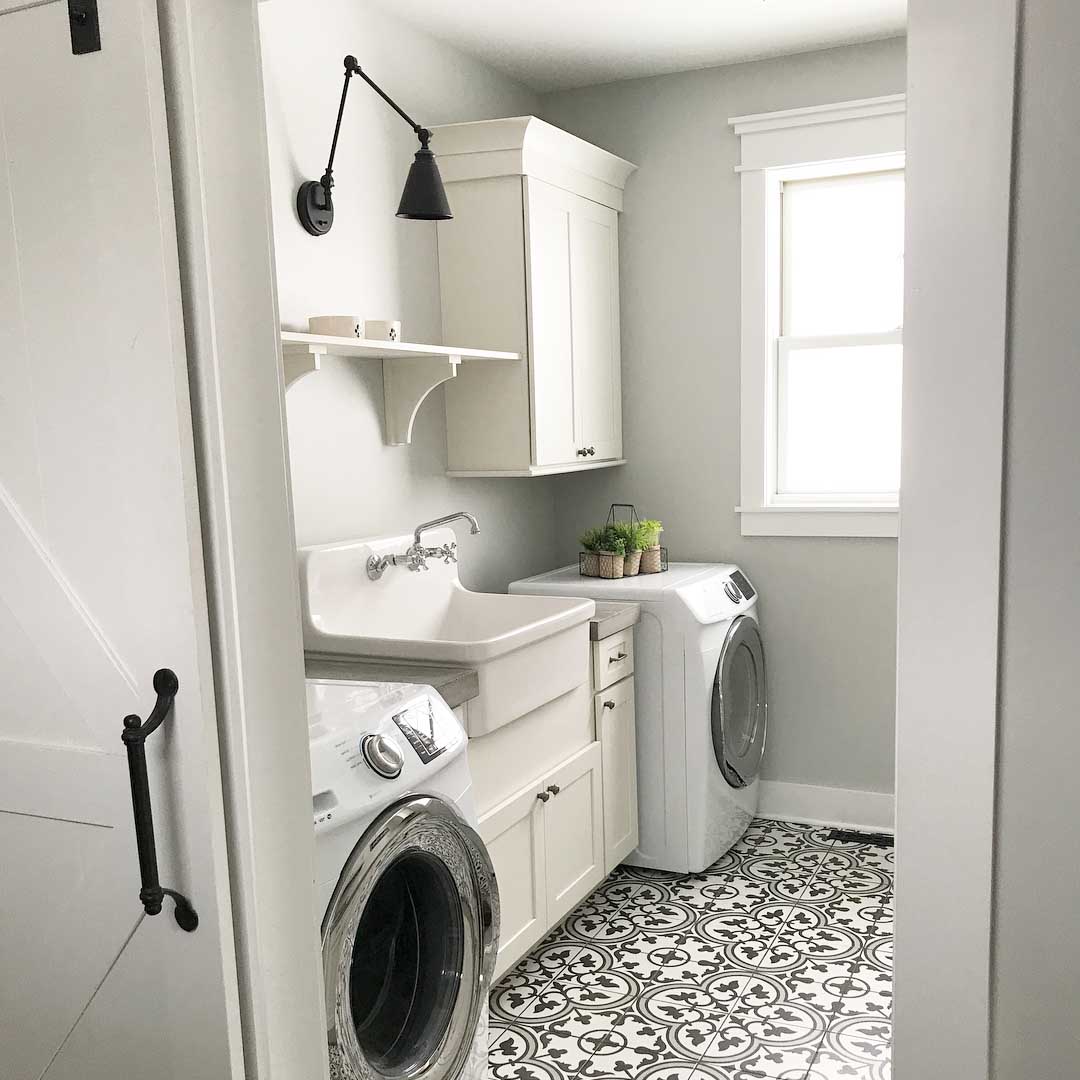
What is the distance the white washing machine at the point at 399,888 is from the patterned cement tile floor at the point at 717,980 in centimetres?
55

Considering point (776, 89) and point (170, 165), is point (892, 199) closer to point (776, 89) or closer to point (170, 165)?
point (776, 89)

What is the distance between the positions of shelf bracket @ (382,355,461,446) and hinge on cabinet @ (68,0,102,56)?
1714 millimetres

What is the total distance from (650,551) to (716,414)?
0.58 meters

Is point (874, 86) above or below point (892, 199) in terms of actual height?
above

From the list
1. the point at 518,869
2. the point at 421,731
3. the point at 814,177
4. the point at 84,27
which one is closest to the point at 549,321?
the point at 814,177

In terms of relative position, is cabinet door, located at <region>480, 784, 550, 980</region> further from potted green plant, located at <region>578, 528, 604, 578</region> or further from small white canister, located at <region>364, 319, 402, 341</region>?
small white canister, located at <region>364, 319, 402, 341</region>

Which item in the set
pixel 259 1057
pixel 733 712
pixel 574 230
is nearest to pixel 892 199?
pixel 574 230

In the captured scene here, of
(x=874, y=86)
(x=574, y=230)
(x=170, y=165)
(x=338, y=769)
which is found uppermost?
(x=874, y=86)

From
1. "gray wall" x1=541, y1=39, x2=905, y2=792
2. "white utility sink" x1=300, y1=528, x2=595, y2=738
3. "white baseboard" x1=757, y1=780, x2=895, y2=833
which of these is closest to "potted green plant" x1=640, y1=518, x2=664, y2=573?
"gray wall" x1=541, y1=39, x2=905, y2=792

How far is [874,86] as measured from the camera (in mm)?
3510

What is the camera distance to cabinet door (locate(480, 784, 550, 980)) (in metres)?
2.54

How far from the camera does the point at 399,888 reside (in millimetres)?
1957

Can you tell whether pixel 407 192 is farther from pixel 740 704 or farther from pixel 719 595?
pixel 740 704

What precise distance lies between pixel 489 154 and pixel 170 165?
2.09 metres
